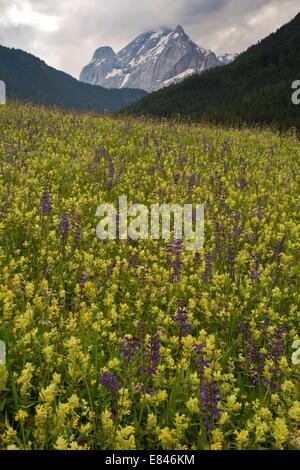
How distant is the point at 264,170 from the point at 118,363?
31.2 ft

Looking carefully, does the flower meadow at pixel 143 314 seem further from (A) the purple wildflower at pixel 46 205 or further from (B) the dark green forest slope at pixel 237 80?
(B) the dark green forest slope at pixel 237 80

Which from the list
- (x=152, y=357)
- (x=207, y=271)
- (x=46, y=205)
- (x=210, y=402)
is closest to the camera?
(x=210, y=402)

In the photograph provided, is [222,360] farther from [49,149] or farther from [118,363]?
[49,149]

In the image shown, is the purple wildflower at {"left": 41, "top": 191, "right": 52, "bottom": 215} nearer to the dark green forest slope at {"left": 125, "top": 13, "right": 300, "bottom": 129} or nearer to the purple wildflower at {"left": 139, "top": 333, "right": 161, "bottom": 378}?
the purple wildflower at {"left": 139, "top": 333, "right": 161, "bottom": 378}

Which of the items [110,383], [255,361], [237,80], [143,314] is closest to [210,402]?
[110,383]

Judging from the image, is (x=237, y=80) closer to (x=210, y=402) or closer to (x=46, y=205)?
(x=46, y=205)

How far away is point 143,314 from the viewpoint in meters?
4.19

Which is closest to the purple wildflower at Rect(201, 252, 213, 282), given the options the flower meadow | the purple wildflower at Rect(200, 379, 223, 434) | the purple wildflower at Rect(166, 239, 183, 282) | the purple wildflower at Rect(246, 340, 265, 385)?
the flower meadow

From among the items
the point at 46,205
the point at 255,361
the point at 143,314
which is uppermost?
the point at 46,205

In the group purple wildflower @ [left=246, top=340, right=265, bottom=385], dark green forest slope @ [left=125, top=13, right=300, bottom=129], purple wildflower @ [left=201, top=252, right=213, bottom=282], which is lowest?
purple wildflower @ [left=246, top=340, right=265, bottom=385]

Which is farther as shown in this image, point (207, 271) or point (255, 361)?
point (207, 271)

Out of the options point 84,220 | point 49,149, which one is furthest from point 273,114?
point 84,220

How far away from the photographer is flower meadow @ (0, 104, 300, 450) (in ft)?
8.37

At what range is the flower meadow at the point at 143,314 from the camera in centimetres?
255
